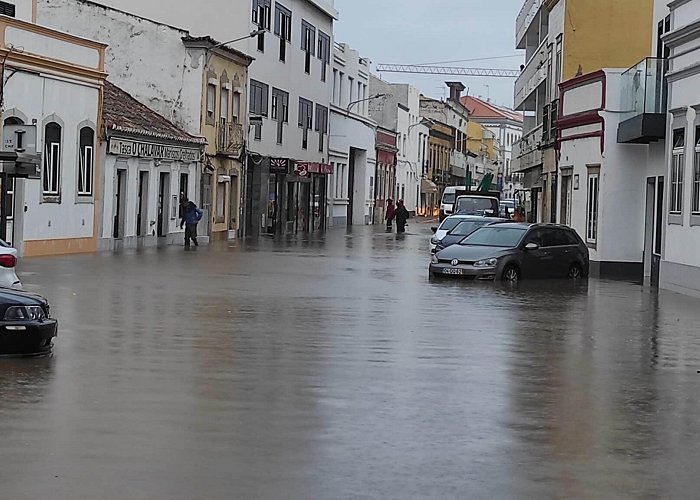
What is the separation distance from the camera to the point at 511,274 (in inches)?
1155

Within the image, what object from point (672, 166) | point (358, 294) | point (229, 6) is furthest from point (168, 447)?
point (229, 6)

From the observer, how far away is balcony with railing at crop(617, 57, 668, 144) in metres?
29.9

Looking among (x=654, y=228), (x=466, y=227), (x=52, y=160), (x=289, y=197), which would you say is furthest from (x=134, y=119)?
(x=289, y=197)

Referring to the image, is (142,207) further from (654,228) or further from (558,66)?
(654,228)

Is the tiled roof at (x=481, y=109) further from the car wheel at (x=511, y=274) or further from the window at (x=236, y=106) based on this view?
the car wheel at (x=511, y=274)

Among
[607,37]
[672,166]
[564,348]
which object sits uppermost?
[607,37]

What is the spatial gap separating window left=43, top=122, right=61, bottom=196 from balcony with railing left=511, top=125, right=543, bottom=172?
22.1m

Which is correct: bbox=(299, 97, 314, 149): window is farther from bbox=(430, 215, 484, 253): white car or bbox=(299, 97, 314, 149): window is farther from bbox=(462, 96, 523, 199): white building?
bbox=(462, 96, 523, 199): white building

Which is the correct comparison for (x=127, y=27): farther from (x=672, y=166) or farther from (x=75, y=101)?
(x=672, y=166)

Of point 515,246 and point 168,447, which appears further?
point 515,246

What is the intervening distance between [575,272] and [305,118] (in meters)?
35.4

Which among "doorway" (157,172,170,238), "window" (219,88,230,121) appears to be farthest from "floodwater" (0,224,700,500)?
→ "window" (219,88,230,121)

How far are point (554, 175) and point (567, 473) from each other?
36.5 metres

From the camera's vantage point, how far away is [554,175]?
145ft
